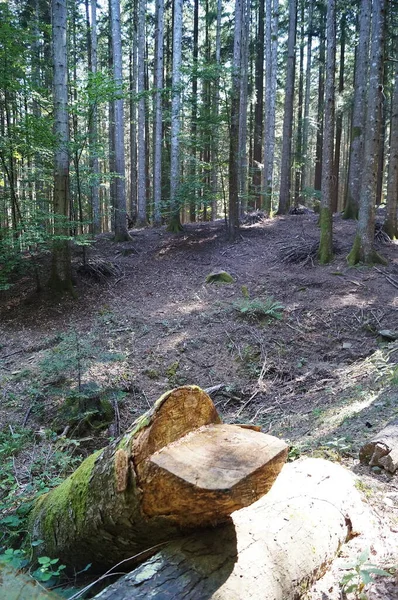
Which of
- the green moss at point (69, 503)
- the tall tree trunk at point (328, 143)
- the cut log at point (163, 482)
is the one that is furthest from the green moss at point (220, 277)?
the cut log at point (163, 482)

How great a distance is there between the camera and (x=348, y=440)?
4129 millimetres

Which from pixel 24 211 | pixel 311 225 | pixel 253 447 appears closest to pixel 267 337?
pixel 253 447

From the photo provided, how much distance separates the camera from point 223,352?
7.73m

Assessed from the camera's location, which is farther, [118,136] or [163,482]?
[118,136]

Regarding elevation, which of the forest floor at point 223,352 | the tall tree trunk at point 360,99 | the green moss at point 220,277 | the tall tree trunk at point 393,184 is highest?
the tall tree trunk at point 360,99

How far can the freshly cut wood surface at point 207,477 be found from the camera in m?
1.91

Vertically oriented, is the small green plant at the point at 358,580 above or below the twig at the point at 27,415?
above

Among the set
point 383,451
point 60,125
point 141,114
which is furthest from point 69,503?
point 141,114

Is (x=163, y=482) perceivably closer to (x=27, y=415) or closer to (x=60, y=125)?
(x=27, y=415)

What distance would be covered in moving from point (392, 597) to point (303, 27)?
28569 millimetres

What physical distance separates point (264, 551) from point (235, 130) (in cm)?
1316

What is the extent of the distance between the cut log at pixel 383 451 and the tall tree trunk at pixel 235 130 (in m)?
11.0

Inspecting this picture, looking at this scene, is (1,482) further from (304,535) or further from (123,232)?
(123,232)

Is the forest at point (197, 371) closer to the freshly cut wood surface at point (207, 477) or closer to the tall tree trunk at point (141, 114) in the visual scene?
the freshly cut wood surface at point (207, 477)
